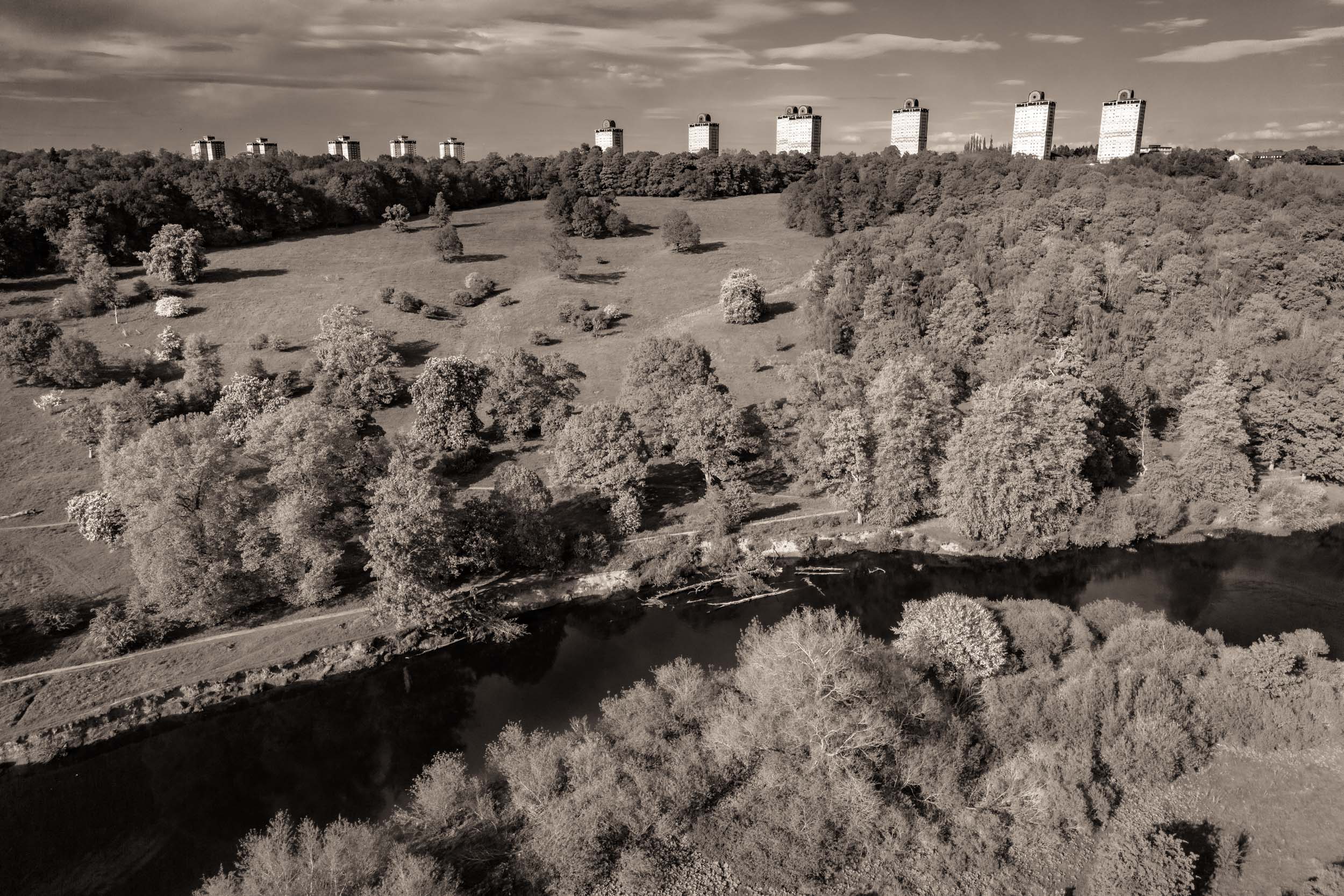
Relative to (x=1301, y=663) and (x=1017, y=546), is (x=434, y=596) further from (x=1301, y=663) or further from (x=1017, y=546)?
(x=1301, y=663)

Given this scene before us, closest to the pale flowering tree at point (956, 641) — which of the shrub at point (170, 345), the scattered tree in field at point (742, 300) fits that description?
the scattered tree in field at point (742, 300)

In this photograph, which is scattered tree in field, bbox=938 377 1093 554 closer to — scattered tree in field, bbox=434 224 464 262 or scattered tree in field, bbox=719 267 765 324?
scattered tree in field, bbox=719 267 765 324

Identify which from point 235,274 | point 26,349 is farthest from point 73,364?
point 235,274

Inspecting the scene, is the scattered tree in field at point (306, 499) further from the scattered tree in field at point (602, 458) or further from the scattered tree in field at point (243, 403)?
the scattered tree in field at point (243, 403)

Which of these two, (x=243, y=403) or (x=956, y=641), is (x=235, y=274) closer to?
(x=243, y=403)

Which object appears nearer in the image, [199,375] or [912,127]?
[199,375]
